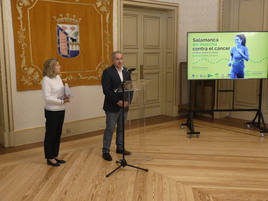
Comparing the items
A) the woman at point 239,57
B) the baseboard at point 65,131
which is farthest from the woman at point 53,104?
the woman at point 239,57

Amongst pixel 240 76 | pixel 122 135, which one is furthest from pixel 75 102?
pixel 240 76

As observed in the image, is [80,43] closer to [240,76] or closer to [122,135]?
[122,135]

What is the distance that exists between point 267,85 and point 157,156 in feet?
9.52

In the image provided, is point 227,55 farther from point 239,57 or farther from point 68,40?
point 68,40

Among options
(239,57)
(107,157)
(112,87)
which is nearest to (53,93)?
(112,87)

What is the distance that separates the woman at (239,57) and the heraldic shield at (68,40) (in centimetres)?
253

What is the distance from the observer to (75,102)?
4863mm

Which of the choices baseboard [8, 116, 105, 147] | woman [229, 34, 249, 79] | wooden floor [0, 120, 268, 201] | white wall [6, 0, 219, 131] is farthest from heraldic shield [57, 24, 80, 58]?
woman [229, 34, 249, 79]

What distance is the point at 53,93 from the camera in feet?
10.9

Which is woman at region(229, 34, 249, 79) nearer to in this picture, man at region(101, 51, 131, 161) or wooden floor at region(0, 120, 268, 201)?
wooden floor at region(0, 120, 268, 201)

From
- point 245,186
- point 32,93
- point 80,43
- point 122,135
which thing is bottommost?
point 245,186

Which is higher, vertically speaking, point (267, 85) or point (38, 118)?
point (267, 85)

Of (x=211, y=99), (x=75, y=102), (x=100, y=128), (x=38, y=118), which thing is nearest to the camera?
(x=38, y=118)

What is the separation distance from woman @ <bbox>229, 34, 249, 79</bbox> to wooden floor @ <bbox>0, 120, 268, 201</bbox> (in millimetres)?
1065
